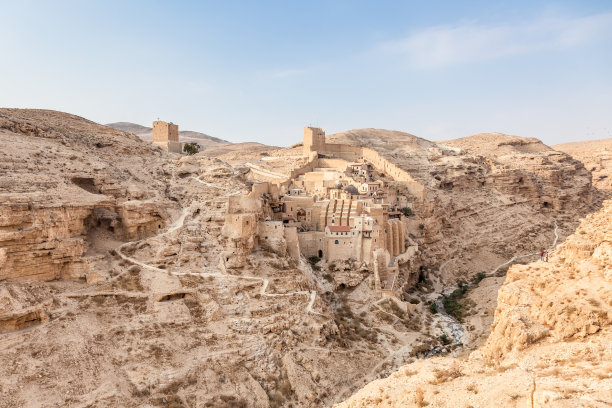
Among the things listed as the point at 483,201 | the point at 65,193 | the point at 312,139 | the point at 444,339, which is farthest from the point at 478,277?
the point at 65,193

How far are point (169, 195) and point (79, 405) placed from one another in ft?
56.8

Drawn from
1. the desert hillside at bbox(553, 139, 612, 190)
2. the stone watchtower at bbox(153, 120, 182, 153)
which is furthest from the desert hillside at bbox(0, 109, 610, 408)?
the desert hillside at bbox(553, 139, 612, 190)

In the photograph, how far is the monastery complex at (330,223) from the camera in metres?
30.0

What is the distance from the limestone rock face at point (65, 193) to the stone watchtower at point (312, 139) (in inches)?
785

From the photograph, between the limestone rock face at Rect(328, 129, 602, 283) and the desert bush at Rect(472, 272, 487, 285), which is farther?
the limestone rock face at Rect(328, 129, 602, 283)

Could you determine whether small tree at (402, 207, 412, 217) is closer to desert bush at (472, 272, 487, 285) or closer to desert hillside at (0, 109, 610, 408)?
desert hillside at (0, 109, 610, 408)

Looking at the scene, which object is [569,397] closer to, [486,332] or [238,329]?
[238,329]

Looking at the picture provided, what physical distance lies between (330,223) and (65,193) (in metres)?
18.4

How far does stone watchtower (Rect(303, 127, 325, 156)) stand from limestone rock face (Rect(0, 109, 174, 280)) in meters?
19.9

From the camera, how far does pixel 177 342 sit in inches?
871

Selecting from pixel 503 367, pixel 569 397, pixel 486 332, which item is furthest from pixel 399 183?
pixel 569 397

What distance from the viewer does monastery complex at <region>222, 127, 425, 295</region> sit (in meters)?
30.0

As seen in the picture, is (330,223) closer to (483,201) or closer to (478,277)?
(478,277)

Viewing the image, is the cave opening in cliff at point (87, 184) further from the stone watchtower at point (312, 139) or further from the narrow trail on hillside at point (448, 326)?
the stone watchtower at point (312, 139)
